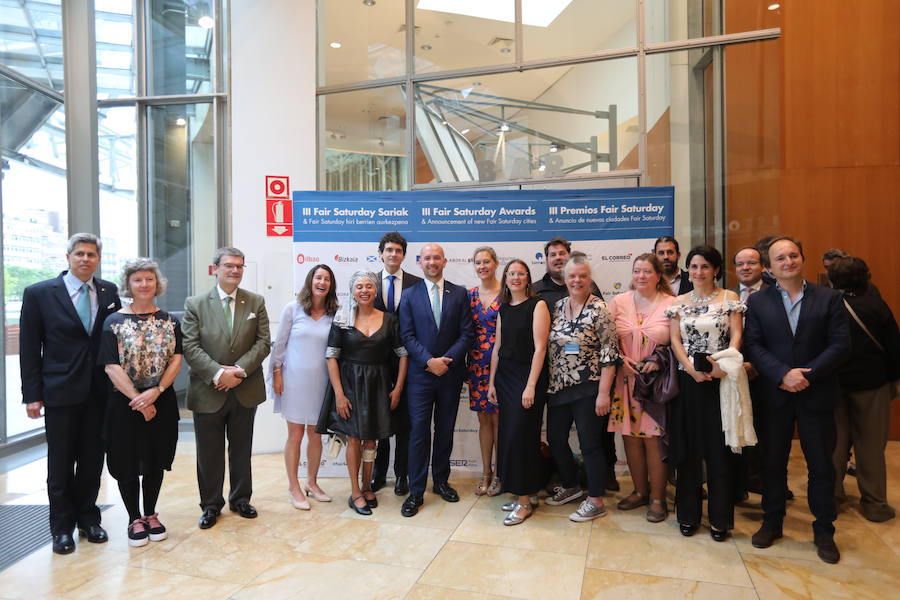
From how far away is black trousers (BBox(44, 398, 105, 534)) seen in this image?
3.03m

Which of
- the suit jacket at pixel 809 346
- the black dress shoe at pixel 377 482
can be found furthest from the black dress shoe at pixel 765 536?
the black dress shoe at pixel 377 482

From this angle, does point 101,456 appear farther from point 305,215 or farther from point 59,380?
point 305,215

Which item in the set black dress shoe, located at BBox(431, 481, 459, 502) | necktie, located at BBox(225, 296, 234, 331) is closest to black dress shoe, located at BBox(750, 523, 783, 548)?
black dress shoe, located at BBox(431, 481, 459, 502)

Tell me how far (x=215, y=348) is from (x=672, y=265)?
3161mm

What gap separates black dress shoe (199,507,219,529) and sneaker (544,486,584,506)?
2.19 meters

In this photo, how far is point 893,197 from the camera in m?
5.10

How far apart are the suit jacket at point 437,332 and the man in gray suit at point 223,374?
949 mm

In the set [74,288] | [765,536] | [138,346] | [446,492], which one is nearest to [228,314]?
[138,346]

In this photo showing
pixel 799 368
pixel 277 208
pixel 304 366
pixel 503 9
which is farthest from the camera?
pixel 503 9

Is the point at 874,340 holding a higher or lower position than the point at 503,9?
lower

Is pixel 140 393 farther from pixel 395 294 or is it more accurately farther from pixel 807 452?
pixel 807 452

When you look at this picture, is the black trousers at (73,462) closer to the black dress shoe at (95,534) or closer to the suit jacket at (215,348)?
the black dress shoe at (95,534)

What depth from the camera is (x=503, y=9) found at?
5543mm

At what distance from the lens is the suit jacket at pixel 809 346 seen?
2.75 meters
